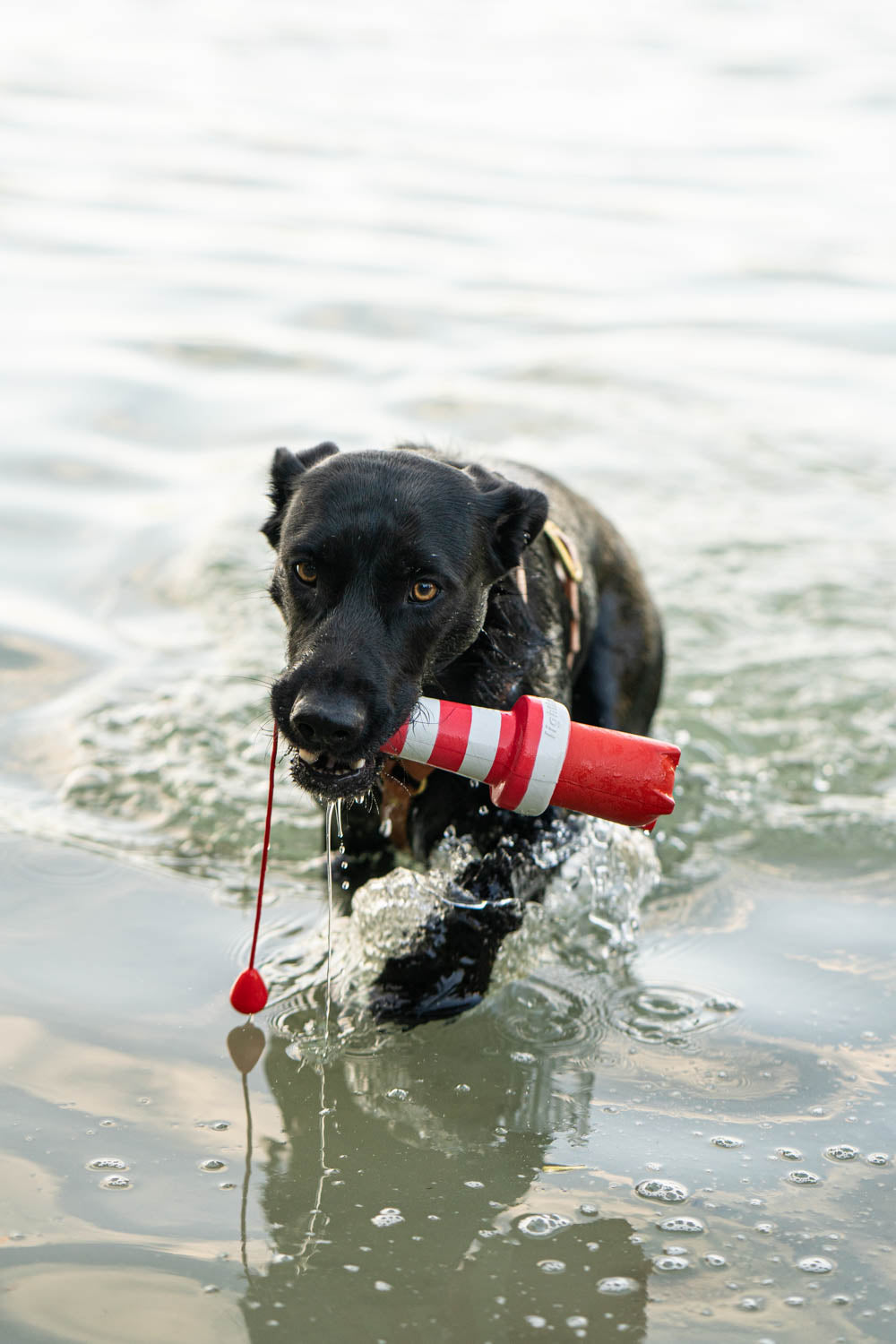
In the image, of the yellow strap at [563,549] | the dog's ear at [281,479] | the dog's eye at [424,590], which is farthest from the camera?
the yellow strap at [563,549]

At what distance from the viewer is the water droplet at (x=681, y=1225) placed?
10.4 ft

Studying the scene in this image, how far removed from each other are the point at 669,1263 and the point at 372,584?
1672mm

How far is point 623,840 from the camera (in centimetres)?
496

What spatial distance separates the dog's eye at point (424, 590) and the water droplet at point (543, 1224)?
146cm

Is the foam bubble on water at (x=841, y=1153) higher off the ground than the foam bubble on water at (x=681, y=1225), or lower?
higher

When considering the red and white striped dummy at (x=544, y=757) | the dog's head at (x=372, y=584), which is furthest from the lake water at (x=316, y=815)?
the dog's head at (x=372, y=584)

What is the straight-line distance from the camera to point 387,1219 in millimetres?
3176

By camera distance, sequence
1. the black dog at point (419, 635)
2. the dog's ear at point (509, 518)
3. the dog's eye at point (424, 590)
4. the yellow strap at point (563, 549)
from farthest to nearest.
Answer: the yellow strap at point (563, 549) < the dog's ear at point (509, 518) < the dog's eye at point (424, 590) < the black dog at point (419, 635)

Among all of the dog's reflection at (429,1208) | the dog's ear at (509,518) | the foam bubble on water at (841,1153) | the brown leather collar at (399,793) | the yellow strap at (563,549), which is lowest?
the dog's reflection at (429,1208)

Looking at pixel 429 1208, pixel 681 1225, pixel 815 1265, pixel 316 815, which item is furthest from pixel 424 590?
pixel 316 815

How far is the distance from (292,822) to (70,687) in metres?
1.36

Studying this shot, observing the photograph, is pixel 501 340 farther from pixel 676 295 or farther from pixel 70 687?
pixel 70 687

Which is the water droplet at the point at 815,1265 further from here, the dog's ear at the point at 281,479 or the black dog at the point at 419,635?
the dog's ear at the point at 281,479

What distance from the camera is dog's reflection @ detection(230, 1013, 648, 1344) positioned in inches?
114
